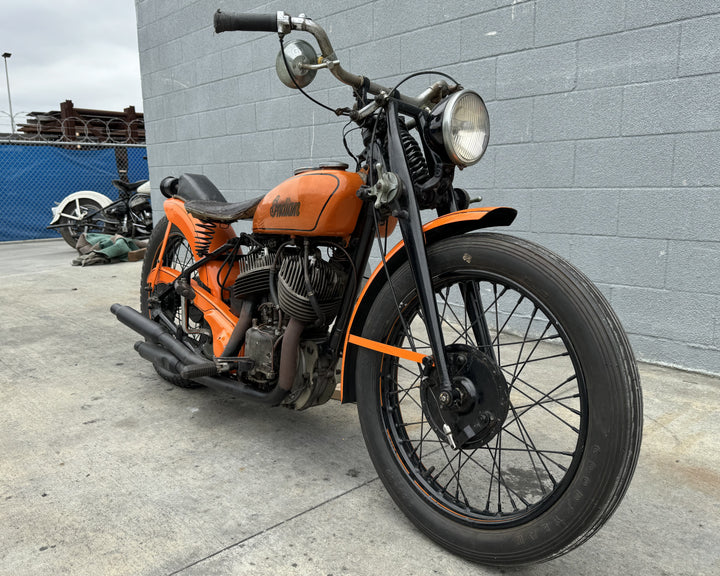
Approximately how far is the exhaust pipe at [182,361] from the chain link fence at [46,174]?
801 centimetres

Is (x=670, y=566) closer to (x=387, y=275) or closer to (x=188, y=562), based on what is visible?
(x=387, y=275)

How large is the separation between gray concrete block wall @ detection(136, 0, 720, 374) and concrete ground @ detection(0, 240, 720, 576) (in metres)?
0.58

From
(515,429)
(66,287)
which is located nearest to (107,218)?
(66,287)

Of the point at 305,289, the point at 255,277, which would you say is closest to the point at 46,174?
the point at 255,277

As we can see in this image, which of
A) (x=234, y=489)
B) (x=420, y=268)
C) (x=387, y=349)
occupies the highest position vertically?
(x=420, y=268)

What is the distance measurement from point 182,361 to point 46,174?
9.95 meters

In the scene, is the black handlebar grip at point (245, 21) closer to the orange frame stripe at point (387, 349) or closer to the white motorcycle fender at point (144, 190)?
the orange frame stripe at point (387, 349)

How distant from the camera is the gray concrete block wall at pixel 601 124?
126 inches

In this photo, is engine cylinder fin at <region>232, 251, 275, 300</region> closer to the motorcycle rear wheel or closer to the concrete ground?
the motorcycle rear wheel

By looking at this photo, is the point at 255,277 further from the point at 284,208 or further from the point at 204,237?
the point at 204,237

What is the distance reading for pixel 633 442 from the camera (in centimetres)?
143

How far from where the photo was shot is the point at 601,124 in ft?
11.6

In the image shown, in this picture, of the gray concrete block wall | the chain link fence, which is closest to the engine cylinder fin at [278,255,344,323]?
the gray concrete block wall

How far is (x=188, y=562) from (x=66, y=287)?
16.9ft
